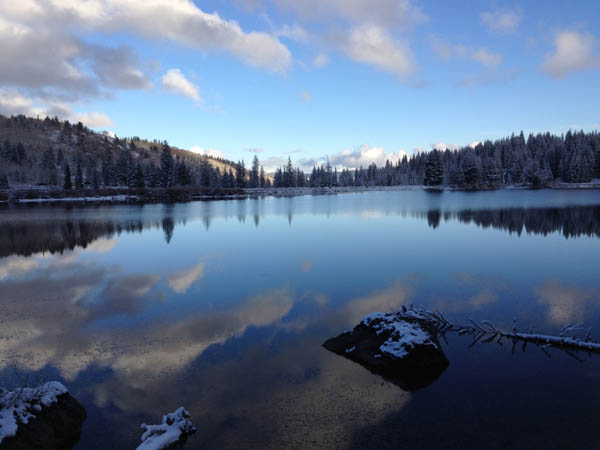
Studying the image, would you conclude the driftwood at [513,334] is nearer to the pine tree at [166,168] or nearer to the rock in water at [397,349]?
the rock in water at [397,349]

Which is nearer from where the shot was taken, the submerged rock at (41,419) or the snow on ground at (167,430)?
the submerged rock at (41,419)

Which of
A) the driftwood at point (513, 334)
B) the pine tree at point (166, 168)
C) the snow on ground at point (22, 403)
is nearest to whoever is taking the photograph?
the snow on ground at point (22, 403)

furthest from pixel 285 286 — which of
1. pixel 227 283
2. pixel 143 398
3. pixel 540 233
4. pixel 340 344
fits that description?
pixel 540 233

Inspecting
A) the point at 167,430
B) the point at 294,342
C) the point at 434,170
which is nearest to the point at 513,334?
the point at 294,342

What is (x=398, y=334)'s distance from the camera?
9.45 m

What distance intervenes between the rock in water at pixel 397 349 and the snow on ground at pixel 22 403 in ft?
20.1

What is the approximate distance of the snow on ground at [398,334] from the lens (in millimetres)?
8927

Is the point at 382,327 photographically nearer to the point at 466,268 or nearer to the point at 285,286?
the point at 285,286

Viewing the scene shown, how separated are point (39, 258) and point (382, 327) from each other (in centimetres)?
2213

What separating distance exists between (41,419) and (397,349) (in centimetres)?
736

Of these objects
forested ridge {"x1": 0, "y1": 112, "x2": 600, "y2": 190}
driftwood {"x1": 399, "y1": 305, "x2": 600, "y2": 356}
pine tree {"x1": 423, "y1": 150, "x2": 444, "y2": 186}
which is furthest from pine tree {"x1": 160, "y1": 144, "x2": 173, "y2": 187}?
driftwood {"x1": 399, "y1": 305, "x2": 600, "y2": 356}

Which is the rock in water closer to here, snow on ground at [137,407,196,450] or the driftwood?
the driftwood

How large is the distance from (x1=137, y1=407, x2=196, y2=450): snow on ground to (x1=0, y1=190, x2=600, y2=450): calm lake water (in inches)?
9.3

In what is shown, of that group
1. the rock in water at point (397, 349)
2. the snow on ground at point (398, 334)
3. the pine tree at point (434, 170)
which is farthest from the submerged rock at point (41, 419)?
the pine tree at point (434, 170)
